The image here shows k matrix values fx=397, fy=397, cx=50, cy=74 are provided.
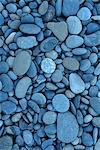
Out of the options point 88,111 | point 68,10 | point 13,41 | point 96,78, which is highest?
point 68,10

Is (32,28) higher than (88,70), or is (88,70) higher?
(32,28)

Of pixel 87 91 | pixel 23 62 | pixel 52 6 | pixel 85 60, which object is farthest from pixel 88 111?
pixel 52 6

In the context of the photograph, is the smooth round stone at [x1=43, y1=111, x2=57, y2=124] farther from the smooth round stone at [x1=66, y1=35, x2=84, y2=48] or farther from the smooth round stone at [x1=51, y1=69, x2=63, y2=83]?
the smooth round stone at [x1=66, y1=35, x2=84, y2=48]

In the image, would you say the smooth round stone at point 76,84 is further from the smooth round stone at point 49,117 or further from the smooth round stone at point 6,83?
the smooth round stone at point 6,83

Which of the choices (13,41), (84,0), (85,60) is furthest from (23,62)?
(84,0)

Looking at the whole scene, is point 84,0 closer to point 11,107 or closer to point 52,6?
point 52,6

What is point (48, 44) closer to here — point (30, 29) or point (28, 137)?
point (30, 29)
